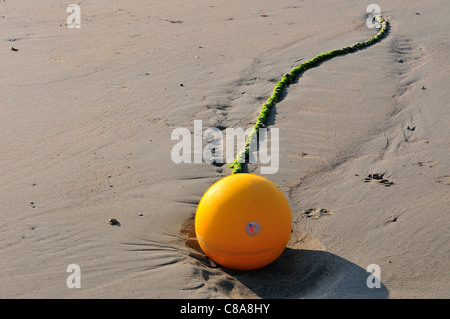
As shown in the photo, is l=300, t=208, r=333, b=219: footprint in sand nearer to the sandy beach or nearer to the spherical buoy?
the sandy beach

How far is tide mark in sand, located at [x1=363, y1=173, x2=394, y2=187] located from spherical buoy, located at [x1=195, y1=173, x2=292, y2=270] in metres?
2.02

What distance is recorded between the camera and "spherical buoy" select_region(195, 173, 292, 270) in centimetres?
497

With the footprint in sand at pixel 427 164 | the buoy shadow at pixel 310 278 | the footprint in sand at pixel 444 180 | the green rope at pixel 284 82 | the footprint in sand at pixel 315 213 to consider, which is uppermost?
the green rope at pixel 284 82

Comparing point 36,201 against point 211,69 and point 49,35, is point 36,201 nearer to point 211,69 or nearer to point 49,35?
point 211,69

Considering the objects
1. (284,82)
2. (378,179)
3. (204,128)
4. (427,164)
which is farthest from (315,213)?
(284,82)

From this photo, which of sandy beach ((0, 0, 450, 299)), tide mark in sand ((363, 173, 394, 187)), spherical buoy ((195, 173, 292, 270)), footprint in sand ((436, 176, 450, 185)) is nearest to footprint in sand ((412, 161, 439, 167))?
sandy beach ((0, 0, 450, 299))

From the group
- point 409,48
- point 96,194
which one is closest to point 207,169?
point 96,194

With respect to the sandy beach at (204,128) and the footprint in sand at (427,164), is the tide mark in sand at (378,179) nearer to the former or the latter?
the sandy beach at (204,128)

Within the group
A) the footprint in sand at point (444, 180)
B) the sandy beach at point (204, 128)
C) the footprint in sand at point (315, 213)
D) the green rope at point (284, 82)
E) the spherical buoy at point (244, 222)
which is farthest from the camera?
the green rope at point (284, 82)

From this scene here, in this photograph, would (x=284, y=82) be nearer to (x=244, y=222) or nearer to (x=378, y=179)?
(x=378, y=179)

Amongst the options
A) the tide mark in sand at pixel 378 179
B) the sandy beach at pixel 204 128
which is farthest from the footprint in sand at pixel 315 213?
the tide mark in sand at pixel 378 179

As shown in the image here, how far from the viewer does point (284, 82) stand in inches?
368

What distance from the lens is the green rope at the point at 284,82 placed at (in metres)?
7.17

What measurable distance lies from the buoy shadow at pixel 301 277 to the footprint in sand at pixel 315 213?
0.57 metres
